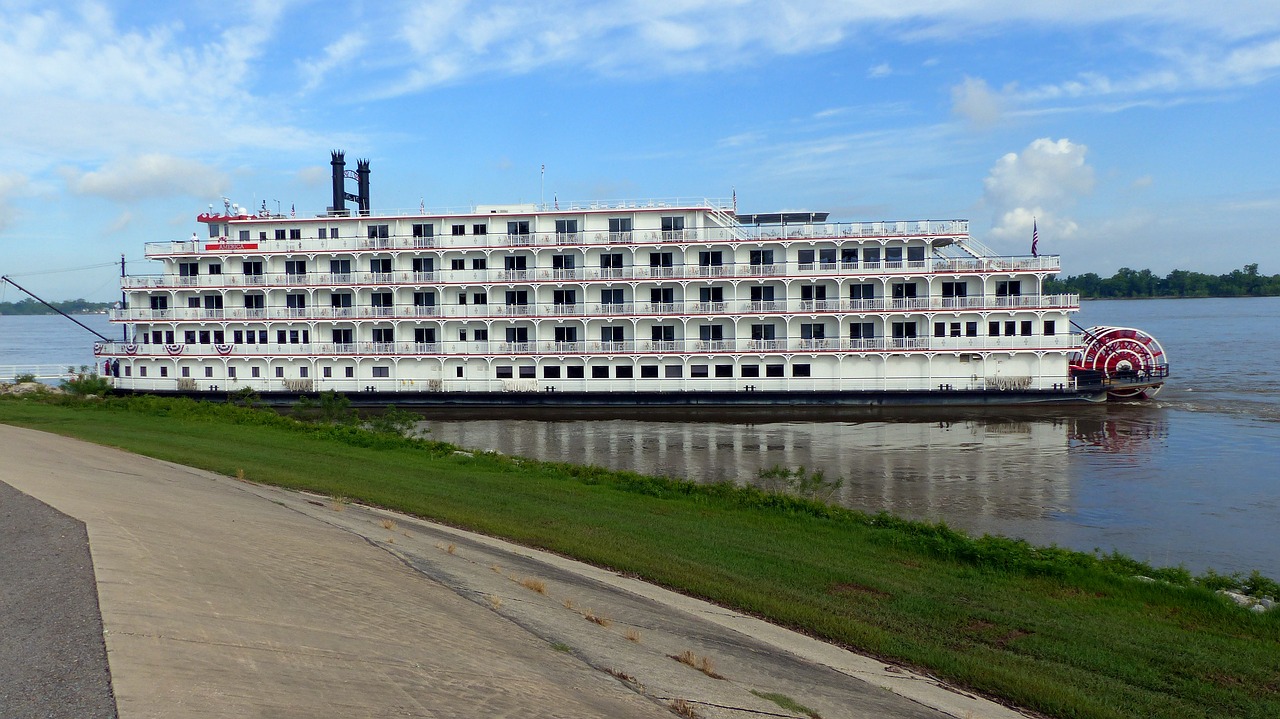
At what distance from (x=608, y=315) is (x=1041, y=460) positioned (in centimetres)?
2261

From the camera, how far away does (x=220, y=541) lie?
11.3 metres

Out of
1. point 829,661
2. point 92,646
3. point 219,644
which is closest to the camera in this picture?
point 92,646

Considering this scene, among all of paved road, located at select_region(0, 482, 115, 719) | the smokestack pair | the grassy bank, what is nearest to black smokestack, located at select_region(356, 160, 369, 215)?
the smokestack pair

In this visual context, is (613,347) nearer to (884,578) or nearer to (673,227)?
(673,227)

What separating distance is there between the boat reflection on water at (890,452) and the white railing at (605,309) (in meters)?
5.78

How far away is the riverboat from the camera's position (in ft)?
146

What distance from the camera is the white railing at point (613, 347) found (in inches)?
1737

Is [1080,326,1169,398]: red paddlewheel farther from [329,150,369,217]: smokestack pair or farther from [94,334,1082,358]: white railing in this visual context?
[329,150,369,217]: smokestack pair

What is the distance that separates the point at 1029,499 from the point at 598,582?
16824 mm

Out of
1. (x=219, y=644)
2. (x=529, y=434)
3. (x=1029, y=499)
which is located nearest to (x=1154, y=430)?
(x=1029, y=499)

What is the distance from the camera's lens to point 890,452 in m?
33.9

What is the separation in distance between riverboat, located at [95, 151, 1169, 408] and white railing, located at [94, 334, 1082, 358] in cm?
10

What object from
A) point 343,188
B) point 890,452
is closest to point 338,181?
point 343,188

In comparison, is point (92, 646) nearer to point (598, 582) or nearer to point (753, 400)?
point (598, 582)
